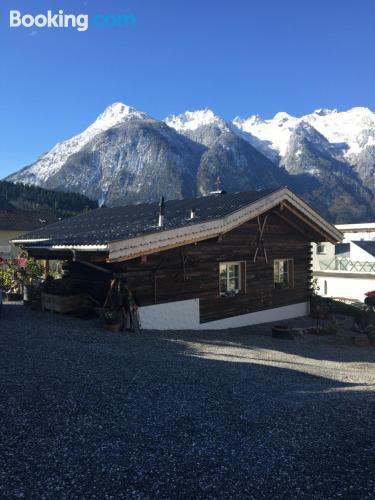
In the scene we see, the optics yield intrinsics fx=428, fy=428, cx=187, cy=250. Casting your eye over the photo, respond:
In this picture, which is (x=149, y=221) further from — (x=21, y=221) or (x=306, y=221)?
(x=21, y=221)

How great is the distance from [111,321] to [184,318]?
2877 mm

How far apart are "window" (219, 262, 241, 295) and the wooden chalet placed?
0.04m

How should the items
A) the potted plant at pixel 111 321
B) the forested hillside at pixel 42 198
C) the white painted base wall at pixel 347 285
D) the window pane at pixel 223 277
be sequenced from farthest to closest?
the forested hillside at pixel 42 198
the white painted base wall at pixel 347 285
the window pane at pixel 223 277
the potted plant at pixel 111 321

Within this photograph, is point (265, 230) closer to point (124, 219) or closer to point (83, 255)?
point (124, 219)

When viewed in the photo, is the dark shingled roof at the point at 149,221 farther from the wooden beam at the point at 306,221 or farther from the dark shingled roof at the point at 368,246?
the dark shingled roof at the point at 368,246

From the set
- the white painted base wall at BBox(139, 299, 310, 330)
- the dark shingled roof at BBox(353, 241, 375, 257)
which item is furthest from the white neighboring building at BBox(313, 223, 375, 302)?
the white painted base wall at BBox(139, 299, 310, 330)

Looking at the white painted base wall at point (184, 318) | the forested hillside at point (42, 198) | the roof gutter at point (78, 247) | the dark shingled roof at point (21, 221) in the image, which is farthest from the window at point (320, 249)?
the forested hillside at point (42, 198)

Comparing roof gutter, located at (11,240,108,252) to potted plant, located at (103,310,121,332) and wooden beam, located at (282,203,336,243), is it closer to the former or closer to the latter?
potted plant, located at (103,310,121,332)

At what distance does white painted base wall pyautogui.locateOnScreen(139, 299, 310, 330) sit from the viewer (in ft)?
43.2

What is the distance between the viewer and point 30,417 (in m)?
5.37

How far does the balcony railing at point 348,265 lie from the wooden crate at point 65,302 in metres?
22.4

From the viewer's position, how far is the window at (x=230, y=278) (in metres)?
15.8

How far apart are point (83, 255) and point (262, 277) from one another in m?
7.66

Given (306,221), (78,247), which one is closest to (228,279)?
(306,221)
